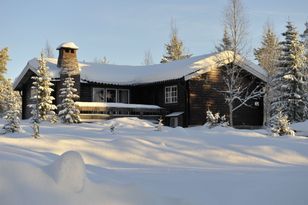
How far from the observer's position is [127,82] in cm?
2983

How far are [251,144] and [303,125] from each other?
31.6 feet

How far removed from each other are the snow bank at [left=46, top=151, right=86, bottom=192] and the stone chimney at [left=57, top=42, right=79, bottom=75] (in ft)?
68.2

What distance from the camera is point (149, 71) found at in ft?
104

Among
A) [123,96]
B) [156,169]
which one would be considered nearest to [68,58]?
[123,96]

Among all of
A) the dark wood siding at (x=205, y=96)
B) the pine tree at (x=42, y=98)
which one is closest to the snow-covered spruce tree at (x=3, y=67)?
the pine tree at (x=42, y=98)

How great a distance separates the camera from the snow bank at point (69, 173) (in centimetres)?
573

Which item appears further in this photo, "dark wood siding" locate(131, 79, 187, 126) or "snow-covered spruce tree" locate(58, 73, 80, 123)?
"dark wood siding" locate(131, 79, 187, 126)

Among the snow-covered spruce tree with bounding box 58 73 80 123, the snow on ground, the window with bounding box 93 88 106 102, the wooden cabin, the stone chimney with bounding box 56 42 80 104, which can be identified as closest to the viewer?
the snow on ground

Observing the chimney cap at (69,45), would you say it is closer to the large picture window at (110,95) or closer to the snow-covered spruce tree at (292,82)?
the large picture window at (110,95)

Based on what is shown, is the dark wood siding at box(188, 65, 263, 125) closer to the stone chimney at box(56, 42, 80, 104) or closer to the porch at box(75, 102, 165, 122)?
the porch at box(75, 102, 165, 122)

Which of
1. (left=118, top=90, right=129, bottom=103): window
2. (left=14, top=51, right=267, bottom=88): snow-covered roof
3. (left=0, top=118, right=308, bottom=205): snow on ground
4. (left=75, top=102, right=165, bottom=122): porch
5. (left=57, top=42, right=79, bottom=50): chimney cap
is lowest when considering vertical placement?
(left=0, top=118, right=308, bottom=205): snow on ground

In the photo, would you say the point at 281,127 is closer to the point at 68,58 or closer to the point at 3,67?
the point at 68,58

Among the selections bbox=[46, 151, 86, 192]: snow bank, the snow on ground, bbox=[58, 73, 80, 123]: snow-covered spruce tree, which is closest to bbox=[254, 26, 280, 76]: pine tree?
bbox=[58, 73, 80, 123]: snow-covered spruce tree

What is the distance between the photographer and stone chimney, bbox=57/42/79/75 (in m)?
26.5
